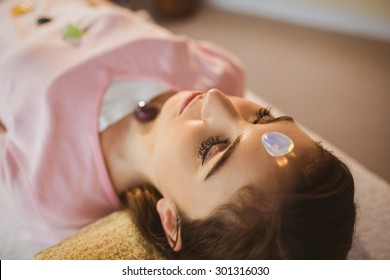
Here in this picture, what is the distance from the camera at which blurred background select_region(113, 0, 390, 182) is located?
3.59 feet

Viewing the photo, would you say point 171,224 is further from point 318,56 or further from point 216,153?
point 318,56

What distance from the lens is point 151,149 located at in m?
0.65

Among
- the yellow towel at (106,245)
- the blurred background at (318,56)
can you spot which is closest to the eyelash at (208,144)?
the yellow towel at (106,245)

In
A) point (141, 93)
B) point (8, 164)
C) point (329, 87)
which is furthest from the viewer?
point (329, 87)

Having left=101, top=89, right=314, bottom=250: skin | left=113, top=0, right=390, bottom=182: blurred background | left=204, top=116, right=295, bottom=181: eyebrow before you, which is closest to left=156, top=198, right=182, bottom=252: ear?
left=101, top=89, right=314, bottom=250: skin

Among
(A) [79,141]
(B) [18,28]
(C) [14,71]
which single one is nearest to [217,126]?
(A) [79,141]

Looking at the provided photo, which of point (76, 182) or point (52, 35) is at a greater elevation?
point (52, 35)

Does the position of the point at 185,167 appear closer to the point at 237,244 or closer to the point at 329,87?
the point at 237,244

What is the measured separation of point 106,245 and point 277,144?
33 cm

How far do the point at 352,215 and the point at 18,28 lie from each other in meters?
0.82

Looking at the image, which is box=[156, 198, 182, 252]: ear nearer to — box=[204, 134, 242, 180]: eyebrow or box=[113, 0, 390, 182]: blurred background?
box=[204, 134, 242, 180]: eyebrow

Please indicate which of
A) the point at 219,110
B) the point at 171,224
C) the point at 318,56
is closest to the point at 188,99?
the point at 219,110

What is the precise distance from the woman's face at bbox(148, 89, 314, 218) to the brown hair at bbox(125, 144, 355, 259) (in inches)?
0.6

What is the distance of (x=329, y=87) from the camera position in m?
1.22
